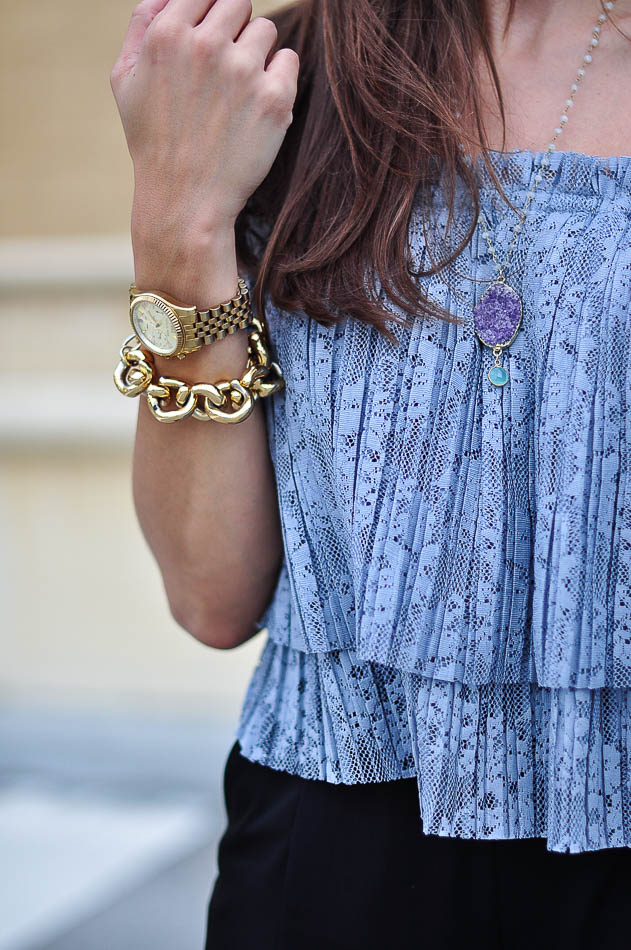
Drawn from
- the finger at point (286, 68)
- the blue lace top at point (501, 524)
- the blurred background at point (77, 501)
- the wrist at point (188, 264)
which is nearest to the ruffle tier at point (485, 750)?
the blue lace top at point (501, 524)

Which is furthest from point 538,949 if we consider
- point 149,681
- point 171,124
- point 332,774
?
point 149,681

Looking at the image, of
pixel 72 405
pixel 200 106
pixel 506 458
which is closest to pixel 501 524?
pixel 506 458

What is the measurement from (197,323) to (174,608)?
283 mm

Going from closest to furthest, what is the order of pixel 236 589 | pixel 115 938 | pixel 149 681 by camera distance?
pixel 236 589
pixel 115 938
pixel 149 681

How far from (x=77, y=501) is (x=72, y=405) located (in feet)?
0.82

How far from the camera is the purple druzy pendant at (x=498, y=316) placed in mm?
680

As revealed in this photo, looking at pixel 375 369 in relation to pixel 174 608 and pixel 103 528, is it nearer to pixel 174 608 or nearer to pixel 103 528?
pixel 174 608

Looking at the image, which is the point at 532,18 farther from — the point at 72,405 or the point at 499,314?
the point at 72,405

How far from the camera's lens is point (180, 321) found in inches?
28.1

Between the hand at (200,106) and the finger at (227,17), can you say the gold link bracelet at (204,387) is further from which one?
the finger at (227,17)

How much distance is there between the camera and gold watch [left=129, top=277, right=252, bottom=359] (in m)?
0.71

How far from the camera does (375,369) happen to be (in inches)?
28.0

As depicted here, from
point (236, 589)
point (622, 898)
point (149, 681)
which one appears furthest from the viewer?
point (149, 681)

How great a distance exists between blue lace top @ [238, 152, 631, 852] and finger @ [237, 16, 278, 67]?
169 mm
